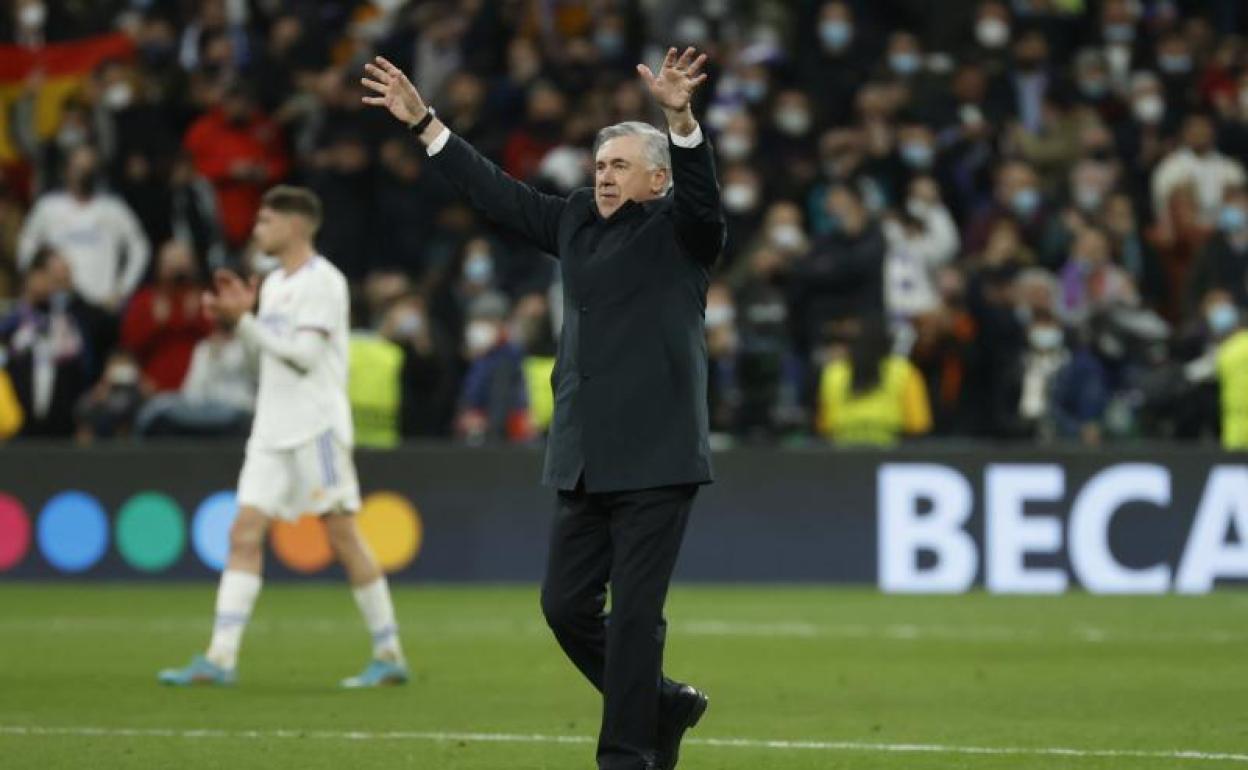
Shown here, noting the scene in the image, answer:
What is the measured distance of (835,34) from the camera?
24.7m

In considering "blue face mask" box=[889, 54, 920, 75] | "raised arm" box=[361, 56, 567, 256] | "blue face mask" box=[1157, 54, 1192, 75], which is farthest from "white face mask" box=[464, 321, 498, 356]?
"raised arm" box=[361, 56, 567, 256]

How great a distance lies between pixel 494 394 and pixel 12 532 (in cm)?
380

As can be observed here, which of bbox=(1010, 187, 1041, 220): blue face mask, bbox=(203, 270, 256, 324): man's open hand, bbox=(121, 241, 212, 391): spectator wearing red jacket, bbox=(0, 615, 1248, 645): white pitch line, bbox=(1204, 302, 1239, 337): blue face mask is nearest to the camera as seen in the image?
bbox=(203, 270, 256, 324): man's open hand

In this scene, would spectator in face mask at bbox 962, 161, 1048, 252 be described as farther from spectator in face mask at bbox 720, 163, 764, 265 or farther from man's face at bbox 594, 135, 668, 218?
man's face at bbox 594, 135, 668, 218

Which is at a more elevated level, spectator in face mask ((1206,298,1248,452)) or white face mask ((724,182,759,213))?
white face mask ((724,182,759,213))

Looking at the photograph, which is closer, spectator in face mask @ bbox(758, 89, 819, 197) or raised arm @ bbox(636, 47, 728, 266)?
raised arm @ bbox(636, 47, 728, 266)

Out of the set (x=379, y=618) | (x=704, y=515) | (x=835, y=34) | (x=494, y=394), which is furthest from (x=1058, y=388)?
(x=379, y=618)

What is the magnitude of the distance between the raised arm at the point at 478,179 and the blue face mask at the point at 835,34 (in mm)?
15421

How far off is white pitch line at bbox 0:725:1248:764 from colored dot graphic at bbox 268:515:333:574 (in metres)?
8.57

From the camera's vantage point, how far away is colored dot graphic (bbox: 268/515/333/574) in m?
19.6

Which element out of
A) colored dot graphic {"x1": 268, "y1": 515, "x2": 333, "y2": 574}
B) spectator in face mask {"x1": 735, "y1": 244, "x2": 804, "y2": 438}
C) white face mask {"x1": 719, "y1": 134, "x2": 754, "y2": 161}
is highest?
white face mask {"x1": 719, "y1": 134, "x2": 754, "y2": 161}

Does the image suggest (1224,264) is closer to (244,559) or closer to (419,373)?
(419,373)

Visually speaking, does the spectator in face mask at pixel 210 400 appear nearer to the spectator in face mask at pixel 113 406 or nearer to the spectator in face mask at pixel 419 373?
the spectator in face mask at pixel 113 406

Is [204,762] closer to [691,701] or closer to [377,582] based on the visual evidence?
[691,701]
